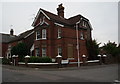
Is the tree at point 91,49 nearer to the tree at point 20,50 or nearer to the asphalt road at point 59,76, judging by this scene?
the tree at point 20,50

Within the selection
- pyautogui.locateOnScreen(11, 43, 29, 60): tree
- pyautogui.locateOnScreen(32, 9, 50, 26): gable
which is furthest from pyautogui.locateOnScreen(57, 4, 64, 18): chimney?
pyautogui.locateOnScreen(11, 43, 29, 60): tree

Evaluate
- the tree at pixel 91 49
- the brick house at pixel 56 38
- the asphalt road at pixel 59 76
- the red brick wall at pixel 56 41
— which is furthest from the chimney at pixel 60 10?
the asphalt road at pixel 59 76

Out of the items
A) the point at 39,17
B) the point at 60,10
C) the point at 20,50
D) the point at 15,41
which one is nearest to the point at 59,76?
the point at 20,50

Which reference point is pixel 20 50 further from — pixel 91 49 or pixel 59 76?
pixel 59 76

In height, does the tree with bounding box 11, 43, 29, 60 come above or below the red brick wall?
below

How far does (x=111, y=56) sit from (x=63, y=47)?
13316mm

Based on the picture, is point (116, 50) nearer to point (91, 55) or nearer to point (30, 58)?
point (91, 55)

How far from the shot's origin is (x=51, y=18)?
26812 mm

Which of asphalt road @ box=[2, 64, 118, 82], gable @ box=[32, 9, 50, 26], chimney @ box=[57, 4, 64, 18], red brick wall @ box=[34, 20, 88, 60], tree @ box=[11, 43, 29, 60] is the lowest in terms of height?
asphalt road @ box=[2, 64, 118, 82]

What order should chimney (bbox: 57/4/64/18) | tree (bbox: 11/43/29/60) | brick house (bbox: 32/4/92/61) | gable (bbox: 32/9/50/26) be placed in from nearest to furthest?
1. brick house (bbox: 32/4/92/61)
2. tree (bbox: 11/43/29/60)
3. gable (bbox: 32/9/50/26)
4. chimney (bbox: 57/4/64/18)

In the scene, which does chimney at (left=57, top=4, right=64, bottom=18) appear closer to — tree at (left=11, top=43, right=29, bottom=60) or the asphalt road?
tree at (left=11, top=43, right=29, bottom=60)

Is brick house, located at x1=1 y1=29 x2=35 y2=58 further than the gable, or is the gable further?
brick house, located at x1=1 y1=29 x2=35 y2=58

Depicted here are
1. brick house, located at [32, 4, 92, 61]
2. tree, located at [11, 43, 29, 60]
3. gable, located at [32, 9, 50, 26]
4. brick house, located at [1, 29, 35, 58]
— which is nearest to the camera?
brick house, located at [32, 4, 92, 61]

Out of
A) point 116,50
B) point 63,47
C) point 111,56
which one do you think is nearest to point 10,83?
point 63,47
